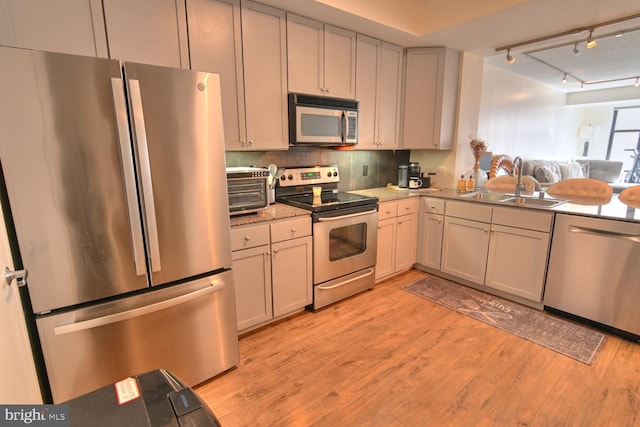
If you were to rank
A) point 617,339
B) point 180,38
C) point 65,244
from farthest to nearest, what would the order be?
point 617,339 < point 180,38 < point 65,244

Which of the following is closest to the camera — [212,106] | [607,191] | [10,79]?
[10,79]

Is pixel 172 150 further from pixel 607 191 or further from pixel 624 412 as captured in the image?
pixel 607 191

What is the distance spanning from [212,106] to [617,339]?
3230 millimetres

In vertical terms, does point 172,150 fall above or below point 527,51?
below

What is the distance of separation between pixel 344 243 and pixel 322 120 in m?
1.10

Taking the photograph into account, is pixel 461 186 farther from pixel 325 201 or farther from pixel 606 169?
pixel 606 169

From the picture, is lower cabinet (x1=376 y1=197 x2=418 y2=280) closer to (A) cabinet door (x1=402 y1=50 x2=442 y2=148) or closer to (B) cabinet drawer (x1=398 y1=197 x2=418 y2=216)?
(B) cabinet drawer (x1=398 y1=197 x2=418 y2=216)

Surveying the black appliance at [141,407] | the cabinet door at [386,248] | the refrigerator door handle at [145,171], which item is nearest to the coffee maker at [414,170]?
the cabinet door at [386,248]

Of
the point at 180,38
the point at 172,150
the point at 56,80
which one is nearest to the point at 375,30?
the point at 180,38

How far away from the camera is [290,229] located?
2.39m

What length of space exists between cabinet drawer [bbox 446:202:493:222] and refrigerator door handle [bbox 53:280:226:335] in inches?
92.9

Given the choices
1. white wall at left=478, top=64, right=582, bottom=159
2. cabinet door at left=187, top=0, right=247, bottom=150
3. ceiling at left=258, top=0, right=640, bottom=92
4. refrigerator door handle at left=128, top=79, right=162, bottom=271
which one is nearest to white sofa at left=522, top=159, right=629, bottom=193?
white wall at left=478, top=64, right=582, bottom=159

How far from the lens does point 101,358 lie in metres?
1.52

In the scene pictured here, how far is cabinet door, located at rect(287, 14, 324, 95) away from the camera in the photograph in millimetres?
2514
